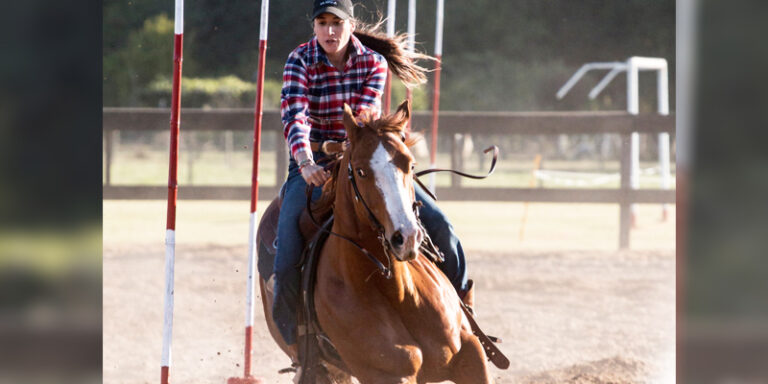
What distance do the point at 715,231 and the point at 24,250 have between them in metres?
3.14

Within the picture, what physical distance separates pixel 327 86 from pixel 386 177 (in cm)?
90

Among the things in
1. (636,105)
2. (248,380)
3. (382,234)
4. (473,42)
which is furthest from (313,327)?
(473,42)

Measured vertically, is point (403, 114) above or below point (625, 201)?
above

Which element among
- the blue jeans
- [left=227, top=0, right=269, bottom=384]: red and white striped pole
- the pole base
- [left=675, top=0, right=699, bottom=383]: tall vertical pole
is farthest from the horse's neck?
the pole base

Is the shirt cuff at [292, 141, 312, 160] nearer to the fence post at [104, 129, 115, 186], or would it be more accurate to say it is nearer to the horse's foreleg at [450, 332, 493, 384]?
the horse's foreleg at [450, 332, 493, 384]

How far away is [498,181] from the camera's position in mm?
16281

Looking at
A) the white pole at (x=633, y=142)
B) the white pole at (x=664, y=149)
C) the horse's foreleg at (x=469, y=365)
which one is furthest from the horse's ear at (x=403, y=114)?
the white pole at (x=633, y=142)

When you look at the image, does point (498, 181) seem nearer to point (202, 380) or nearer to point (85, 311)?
point (202, 380)

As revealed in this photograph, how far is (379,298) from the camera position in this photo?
10.2 feet

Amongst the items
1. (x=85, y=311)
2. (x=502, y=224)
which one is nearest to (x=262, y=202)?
(x=502, y=224)

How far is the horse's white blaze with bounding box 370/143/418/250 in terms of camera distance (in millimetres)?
2697

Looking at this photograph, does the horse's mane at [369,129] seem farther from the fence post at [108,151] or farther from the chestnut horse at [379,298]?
the fence post at [108,151]

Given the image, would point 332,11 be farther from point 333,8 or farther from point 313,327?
point 313,327

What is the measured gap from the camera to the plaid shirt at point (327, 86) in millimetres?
3479
